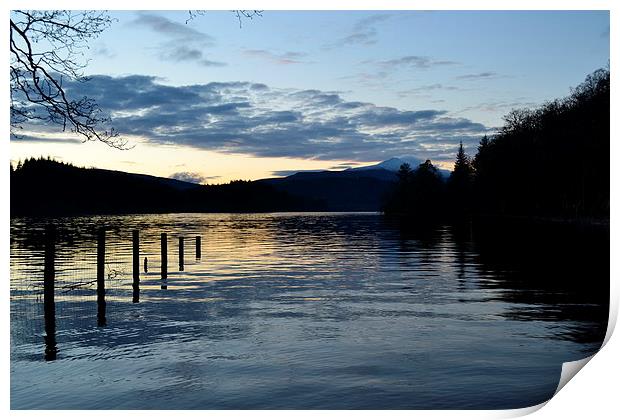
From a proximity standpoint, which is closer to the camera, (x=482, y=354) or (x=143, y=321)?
(x=482, y=354)

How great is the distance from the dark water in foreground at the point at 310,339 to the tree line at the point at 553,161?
36.8 m

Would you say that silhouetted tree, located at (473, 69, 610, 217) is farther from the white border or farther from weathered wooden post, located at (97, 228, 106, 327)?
weathered wooden post, located at (97, 228, 106, 327)

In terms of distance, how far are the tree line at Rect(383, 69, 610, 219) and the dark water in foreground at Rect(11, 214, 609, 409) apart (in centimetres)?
3678

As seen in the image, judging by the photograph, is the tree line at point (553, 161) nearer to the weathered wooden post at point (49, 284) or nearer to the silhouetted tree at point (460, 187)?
the silhouetted tree at point (460, 187)

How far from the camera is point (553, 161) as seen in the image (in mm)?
79562

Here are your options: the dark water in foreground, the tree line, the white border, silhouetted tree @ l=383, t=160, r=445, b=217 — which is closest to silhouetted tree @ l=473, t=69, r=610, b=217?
the tree line

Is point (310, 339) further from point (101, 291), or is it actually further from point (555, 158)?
point (555, 158)

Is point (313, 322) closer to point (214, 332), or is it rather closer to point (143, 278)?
point (214, 332)

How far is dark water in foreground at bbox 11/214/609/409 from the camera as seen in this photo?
Result: 11.7 m

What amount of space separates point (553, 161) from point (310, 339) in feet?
230
